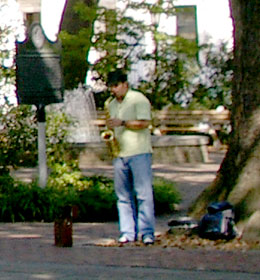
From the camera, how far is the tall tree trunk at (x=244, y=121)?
1174 centimetres

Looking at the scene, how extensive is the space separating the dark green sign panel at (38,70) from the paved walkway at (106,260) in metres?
2.99

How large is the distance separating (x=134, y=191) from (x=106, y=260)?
1.48 metres

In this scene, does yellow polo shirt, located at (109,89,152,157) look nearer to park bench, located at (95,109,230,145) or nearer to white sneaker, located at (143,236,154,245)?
white sneaker, located at (143,236,154,245)

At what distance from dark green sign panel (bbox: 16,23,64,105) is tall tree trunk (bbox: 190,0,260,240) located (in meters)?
3.55

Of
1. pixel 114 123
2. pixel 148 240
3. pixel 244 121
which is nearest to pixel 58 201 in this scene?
pixel 244 121

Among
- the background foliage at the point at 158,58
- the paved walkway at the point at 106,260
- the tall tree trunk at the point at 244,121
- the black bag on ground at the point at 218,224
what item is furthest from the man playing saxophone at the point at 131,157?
the background foliage at the point at 158,58

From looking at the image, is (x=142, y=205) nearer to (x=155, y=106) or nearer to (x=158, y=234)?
(x=158, y=234)

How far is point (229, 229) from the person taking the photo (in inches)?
434

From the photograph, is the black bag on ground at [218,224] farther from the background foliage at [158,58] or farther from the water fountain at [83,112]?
the water fountain at [83,112]

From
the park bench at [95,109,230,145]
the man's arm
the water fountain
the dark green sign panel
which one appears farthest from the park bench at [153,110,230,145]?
the man's arm

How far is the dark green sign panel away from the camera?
15.0 meters

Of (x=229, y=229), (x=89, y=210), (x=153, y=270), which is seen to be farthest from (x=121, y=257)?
(x=89, y=210)

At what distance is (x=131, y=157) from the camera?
10836 millimetres

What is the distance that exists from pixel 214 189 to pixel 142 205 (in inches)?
67.9
